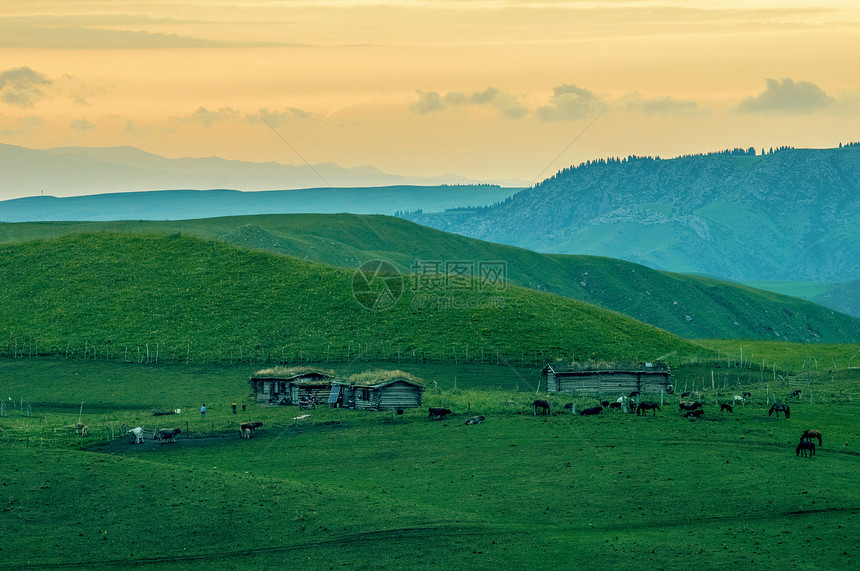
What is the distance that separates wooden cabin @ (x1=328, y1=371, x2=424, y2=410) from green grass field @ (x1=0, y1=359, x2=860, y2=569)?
3.17 meters

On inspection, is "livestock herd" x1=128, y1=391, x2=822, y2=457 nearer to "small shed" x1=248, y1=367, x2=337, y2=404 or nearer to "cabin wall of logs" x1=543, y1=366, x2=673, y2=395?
"cabin wall of logs" x1=543, y1=366, x2=673, y2=395

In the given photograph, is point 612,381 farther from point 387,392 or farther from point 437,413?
point 387,392

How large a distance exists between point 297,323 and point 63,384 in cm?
3007

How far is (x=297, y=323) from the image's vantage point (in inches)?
4483

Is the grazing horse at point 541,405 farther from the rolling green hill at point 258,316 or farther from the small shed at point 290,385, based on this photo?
the rolling green hill at point 258,316

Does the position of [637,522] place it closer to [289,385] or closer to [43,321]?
[289,385]

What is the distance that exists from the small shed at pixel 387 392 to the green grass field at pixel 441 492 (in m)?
3.15

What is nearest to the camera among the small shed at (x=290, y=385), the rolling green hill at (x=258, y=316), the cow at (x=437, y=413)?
the cow at (x=437, y=413)

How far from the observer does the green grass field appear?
39781 millimetres

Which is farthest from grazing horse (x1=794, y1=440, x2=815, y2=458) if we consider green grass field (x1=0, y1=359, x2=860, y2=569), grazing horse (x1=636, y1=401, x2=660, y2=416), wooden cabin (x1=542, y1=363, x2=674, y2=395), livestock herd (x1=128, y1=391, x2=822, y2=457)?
wooden cabin (x1=542, y1=363, x2=674, y2=395)

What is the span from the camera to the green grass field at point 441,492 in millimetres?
39781

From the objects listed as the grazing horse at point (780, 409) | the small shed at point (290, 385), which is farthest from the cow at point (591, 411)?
the small shed at point (290, 385)

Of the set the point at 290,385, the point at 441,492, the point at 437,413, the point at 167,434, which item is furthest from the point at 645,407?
the point at 167,434

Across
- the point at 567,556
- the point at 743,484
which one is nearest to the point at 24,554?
the point at 567,556
